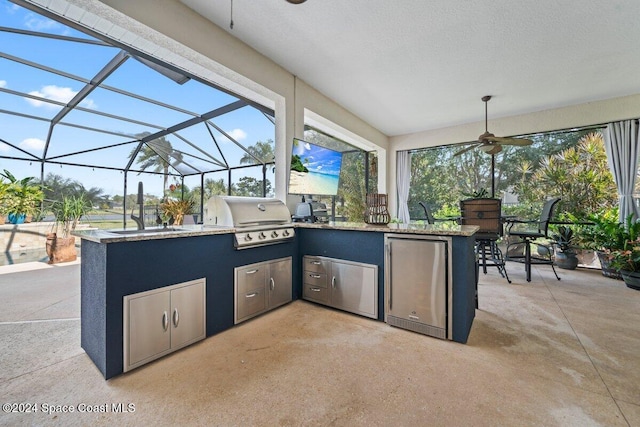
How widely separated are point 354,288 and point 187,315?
1.46 meters

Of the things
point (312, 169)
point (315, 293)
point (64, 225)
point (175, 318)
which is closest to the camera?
point (175, 318)

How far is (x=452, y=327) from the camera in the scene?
6.57 ft

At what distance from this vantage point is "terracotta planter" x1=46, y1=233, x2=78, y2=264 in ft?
14.6

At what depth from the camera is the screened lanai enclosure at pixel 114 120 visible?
9.30ft

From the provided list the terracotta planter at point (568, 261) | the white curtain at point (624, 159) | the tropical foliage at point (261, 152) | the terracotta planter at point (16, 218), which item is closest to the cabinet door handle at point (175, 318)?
the tropical foliage at point (261, 152)

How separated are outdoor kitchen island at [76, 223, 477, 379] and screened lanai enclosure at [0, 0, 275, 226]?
75 centimetres

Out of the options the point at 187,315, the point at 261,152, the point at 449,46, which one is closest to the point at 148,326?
the point at 187,315

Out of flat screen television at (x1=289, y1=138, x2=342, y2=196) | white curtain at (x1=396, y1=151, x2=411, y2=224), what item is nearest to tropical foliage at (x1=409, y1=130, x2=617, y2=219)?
white curtain at (x1=396, y1=151, x2=411, y2=224)

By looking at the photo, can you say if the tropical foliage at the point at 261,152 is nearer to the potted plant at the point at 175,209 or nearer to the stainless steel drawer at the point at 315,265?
the potted plant at the point at 175,209

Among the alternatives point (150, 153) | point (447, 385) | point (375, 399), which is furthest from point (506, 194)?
point (150, 153)

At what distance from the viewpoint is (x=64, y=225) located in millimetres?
4523

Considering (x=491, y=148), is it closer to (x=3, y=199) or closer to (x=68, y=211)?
(x=68, y=211)

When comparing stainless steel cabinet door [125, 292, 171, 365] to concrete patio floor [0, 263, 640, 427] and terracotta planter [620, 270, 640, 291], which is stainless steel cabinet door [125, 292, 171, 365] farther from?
terracotta planter [620, 270, 640, 291]

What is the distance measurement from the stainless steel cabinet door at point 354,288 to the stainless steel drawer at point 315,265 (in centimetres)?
10
